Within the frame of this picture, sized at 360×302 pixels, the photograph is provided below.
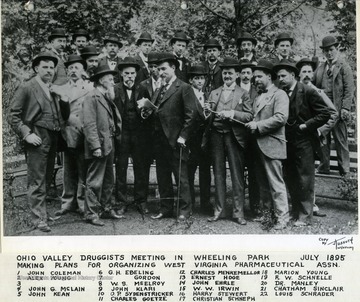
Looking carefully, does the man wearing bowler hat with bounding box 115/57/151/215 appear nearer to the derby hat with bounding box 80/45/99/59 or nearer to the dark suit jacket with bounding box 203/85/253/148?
the derby hat with bounding box 80/45/99/59

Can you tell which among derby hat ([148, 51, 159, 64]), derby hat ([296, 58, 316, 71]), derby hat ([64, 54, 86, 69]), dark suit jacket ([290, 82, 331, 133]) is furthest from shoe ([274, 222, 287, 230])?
derby hat ([64, 54, 86, 69])

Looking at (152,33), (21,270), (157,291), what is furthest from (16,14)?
(157,291)

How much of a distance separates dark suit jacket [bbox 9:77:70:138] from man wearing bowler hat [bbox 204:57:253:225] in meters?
1.72

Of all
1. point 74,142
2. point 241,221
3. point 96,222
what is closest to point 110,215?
point 96,222

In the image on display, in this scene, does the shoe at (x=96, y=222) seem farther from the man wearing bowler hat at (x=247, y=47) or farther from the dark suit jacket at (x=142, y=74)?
the man wearing bowler hat at (x=247, y=47)

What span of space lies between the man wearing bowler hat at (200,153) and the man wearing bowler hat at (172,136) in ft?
0.18

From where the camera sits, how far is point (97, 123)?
601cm

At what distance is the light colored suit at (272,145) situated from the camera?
5949mm

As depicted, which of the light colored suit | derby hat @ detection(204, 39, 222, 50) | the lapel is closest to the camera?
the light colored suit

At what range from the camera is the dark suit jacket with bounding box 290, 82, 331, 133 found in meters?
5.98

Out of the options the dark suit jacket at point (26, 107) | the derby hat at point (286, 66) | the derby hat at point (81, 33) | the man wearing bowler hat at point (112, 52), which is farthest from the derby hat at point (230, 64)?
the dark suit jacket at point (26, 107)

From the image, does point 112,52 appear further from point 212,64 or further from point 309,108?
point 309,108

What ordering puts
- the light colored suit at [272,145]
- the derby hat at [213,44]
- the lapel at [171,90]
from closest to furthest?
the light colored suit at [272,145] < the lapel at [171,90] < the derby hat at [213,44]

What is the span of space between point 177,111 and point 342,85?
1.71 m
